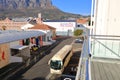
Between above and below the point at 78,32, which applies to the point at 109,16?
above

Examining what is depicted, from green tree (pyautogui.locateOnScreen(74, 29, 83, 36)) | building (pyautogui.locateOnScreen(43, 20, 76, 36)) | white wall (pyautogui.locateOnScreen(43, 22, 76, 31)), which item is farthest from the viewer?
white wall (pyautogui.locateOnScreen(43, 22, 76, 31))

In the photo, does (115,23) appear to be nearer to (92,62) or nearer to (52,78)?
(92,62)

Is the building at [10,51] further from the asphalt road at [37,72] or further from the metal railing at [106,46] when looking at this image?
the metal railing at [106,46]

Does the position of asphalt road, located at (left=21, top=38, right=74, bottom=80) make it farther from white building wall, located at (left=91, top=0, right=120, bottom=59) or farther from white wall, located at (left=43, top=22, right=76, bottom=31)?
white wall, located at (left=43, top=22, right=76, bottom=31)

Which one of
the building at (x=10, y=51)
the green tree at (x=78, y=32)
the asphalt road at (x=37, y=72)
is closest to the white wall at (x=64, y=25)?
the green tree at (x=78, y=32)

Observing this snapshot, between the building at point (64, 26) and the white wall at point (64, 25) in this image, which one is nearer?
the building at point (64, 26)

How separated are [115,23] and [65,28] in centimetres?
5538

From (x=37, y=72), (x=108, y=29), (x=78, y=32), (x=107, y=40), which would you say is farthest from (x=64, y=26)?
(x=107, y=40)

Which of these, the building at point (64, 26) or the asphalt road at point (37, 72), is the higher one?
the building at point (64, 26)

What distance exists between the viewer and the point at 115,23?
585 centimetres

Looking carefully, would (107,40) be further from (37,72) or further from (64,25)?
(64,25)

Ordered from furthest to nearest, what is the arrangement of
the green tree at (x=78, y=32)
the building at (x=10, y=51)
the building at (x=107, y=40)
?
the green tree at (x=78, y=32) → the building at (x=10, y=51) → the building at (x=107, y=40)

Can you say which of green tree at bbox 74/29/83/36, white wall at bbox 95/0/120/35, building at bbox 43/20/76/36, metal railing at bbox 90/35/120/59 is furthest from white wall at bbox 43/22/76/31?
metal railing at bbox 90/35/120/59

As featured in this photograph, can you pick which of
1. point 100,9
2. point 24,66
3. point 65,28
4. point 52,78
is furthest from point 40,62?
point 65,28
